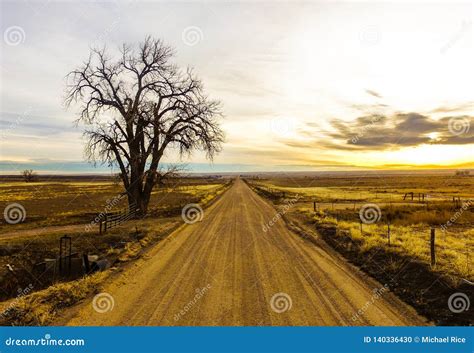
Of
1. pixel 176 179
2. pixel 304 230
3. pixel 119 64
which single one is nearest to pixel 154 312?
pixel 304 230

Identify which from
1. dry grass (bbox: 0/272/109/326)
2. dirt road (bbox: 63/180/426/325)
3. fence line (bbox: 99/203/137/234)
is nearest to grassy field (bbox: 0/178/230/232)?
fence line (bbox: 99/203/137/234)

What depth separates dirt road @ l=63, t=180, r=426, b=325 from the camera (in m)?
7.55

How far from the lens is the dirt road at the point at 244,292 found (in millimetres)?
7549

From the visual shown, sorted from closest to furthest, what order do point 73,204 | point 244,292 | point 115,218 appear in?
point 244,292
point 115,218
point 73,204

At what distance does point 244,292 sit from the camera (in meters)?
9.25

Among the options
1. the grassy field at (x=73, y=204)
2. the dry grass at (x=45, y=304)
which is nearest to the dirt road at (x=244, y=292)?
the dry grass at (x=45, y=304)

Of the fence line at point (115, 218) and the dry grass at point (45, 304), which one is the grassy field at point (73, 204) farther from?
the dry grass at point (45, 304)

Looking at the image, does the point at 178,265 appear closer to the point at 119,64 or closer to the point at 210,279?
the point at 210,279

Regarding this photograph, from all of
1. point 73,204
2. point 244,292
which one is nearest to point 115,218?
point 244,292

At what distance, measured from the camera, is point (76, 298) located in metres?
9.02

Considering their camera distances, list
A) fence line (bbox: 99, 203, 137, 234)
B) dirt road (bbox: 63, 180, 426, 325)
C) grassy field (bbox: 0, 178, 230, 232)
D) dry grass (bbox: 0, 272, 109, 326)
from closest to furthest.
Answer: dirt road (bbox: 63, 180, 426, 325), dry grass (bbox: 0, 272, 109, 326), fence line (bbox: 99, 203, 137, 234), grassy field (bbox: 0, 178, 230, 232)

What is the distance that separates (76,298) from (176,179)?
62.1 feet

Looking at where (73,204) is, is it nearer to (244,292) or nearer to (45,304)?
(45,304)

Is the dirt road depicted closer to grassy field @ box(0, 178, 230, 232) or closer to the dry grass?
the dry grass
